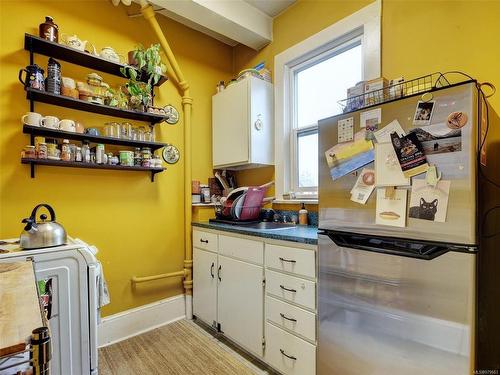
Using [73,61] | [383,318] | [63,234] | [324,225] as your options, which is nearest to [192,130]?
[73,61]

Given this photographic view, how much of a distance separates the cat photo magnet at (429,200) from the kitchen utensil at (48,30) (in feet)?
7.62

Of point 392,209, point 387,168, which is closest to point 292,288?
point 392,209

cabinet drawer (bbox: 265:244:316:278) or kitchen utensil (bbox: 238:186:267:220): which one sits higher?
kitchen utensil (bbox: 238:186:267:220)

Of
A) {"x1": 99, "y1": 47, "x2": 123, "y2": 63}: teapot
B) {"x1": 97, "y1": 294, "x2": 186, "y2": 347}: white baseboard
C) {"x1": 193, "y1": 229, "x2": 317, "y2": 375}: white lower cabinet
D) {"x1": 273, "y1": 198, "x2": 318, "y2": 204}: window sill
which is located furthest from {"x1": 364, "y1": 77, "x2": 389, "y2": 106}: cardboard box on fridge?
{"x1": 97, "y1": 294, "x2": 186, "y2": 347}: white baseboard

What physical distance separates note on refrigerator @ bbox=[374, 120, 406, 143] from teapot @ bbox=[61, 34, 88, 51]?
6.69ft

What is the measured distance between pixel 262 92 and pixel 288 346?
2.03 meters

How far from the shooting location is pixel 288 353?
1626 mm

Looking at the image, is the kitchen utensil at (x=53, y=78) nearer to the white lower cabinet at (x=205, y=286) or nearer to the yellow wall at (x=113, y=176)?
the yellow wall at (x=113, y=176)

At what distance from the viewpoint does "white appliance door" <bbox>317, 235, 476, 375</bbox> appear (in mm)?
993

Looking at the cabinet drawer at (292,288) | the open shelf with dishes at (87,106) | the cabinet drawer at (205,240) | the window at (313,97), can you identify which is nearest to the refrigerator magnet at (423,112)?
the cabinet drawer at (292,288)

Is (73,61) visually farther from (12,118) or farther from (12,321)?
(12,321)

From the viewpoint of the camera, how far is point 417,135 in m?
1.09

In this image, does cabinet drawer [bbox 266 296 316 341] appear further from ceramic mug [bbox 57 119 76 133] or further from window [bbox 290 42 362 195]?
ceramic mug [bbox 57 119 76 133]

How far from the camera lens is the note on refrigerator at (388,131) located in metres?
1.15
